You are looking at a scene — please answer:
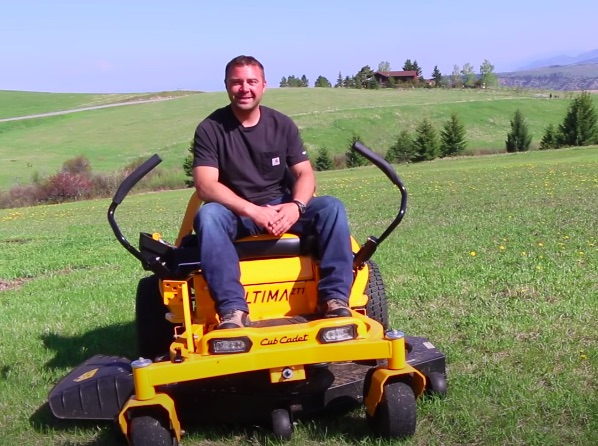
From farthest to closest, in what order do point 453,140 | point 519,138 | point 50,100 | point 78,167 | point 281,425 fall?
1. point 50,100
2. point 453,140
3. point 519,138
4. point 78,167
5. point 281,425

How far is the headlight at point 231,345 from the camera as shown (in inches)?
136

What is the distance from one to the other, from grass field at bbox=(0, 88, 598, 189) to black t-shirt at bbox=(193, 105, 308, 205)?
41.5 meters

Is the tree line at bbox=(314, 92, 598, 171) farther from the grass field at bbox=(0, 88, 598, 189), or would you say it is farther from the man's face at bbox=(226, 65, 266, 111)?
the man's face at bbox=(226, 65, 266, 111)

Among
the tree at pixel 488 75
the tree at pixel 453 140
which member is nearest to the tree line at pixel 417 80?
the tree at pixel 488 75

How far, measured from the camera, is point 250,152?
4.49 meters

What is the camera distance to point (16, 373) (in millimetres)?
5105

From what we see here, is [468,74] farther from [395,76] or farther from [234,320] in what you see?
[234,320]

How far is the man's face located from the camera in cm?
436

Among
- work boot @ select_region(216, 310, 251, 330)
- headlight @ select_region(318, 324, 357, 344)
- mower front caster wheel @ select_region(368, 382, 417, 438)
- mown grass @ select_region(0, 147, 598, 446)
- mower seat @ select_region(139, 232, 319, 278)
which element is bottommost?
mown grass @ select_region(0, 147, 598, 446)

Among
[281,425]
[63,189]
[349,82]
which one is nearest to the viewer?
[281,425]

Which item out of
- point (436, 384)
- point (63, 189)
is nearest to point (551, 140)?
point (63, 189)

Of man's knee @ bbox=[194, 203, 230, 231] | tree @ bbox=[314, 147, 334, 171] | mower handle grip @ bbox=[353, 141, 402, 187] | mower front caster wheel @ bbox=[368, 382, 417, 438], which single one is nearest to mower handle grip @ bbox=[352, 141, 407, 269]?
mower handle grip @ bbox=[353, 141, 402, 187]

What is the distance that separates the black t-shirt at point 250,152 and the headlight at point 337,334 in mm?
1209

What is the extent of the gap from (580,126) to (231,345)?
1855 inches
